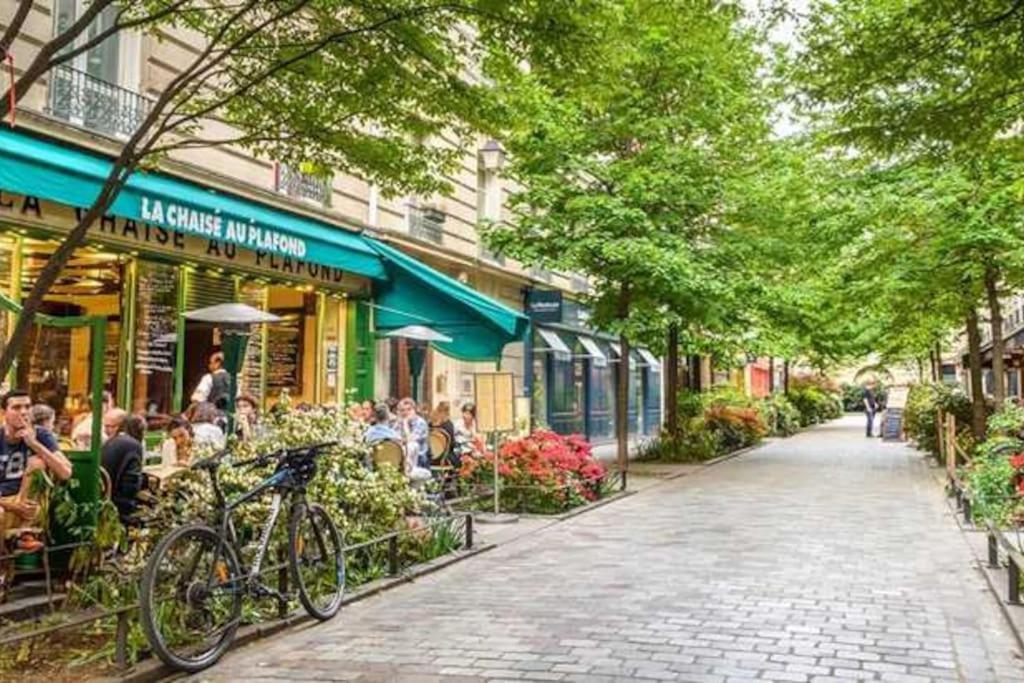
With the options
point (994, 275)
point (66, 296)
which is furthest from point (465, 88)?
point (994, 275)

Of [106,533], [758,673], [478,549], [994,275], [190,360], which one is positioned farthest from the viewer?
[994,275]

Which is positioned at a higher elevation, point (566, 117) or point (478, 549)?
point (566, 117)

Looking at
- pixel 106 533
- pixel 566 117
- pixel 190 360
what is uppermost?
pixel 566 117

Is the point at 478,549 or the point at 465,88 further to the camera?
the point at 478,549

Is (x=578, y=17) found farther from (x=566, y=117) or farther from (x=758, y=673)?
(x=566, y=117)

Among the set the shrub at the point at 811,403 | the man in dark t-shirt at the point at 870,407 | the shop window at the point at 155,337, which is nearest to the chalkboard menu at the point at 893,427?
the man in dark t-shirt at the point at 870,407

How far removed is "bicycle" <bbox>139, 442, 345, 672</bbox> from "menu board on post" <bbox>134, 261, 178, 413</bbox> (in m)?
5.55

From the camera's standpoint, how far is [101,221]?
1120cm

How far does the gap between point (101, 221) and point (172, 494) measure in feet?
17.7

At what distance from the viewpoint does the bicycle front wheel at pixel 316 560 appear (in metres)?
6.90

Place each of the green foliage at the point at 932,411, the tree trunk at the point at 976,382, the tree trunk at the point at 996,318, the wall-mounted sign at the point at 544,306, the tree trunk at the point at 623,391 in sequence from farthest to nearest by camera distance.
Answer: the wall-mounted sign at the point at 544,306
the green foliage at the point at 932,411
the tree trunk at the point at 623,391
the tree trunk at the point at 976,382
the tree trunk at the point at 996,318

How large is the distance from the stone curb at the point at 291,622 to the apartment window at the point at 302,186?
6.77 metres

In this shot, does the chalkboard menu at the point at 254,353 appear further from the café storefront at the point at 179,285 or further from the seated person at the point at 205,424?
the seated person at the point at 205,424

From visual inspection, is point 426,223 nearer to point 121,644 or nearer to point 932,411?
point 932,411
